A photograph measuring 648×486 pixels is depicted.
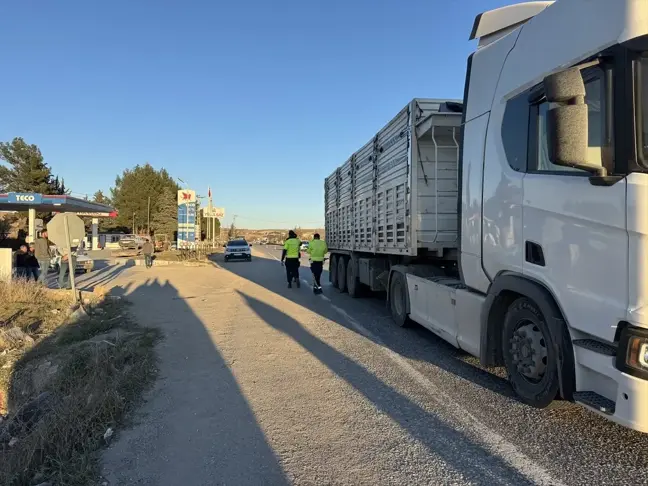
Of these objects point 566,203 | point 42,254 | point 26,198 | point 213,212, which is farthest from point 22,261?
point 213,212

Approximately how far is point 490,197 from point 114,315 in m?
8.88

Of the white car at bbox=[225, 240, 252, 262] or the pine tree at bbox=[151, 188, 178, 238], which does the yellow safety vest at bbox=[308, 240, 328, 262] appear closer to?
the white car at bbox=[225, 240, 252, 262]

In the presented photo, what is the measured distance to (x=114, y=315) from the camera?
1066 cm

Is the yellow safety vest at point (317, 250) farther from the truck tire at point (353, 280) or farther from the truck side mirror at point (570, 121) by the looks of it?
the truck side mirror at point (570, 121)

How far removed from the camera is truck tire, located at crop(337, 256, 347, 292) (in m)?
14.0

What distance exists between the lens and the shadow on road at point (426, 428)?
334cm

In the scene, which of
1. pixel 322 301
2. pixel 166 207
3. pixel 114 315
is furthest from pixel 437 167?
pixel 166 207

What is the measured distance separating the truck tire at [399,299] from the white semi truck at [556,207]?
0.99 meters

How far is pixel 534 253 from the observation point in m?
4.06

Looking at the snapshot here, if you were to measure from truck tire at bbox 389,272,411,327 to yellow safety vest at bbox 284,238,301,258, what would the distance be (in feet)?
21.9

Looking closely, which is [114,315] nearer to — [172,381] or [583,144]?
[172,381]

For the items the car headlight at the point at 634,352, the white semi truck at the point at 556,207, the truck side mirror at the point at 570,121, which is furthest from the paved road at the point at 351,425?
the truck side mirror at the point at 570,121

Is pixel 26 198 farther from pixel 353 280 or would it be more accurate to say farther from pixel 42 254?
pixel 353 280

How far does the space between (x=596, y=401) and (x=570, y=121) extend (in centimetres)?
190
